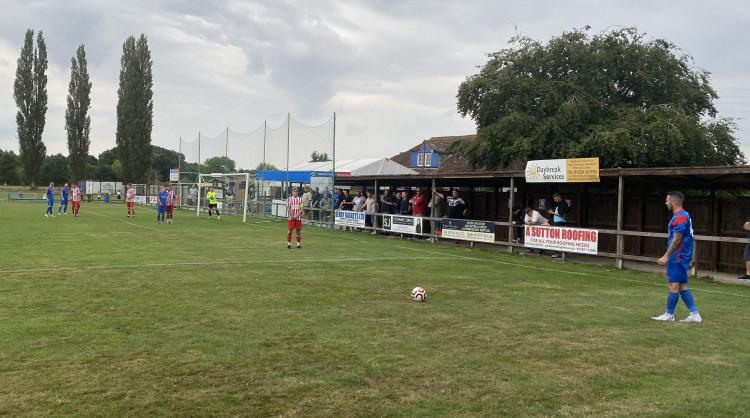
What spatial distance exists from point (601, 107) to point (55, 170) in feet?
306

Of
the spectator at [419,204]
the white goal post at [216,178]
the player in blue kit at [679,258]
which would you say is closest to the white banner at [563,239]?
the spectator at [419,204]

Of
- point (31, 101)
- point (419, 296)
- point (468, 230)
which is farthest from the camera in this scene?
point (31, 101)

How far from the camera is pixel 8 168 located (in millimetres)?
94938

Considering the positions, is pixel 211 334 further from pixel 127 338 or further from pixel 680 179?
pixel 680 179

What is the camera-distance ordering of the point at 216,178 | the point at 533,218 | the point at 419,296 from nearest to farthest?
the point at 419,296
the point at 533,218
the point at 216,178

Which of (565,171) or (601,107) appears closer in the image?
(565,171)

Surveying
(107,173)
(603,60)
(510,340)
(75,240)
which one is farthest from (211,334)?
(107,173)

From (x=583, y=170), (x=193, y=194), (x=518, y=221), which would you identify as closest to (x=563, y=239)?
(x=583, y=170)

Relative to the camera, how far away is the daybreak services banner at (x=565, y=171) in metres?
15.8

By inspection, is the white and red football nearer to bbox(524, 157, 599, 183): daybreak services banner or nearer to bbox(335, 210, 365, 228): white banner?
bbox(524, 157, 599, 183): daybreak services banner

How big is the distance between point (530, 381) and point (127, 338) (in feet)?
14.7

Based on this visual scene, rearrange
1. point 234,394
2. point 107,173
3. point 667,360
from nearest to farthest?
1. point 234,394
2. point 667,360
3. point 107,173

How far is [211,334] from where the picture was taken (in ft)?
22.9

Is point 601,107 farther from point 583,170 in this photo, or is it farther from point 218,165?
point 218,165
